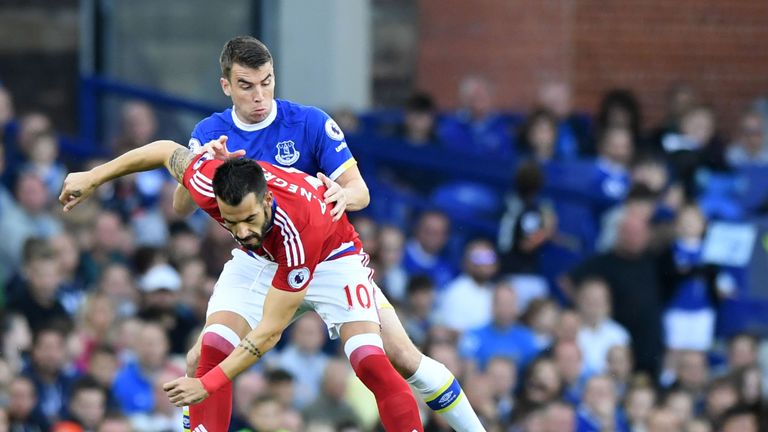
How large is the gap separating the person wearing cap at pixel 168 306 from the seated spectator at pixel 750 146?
17.6ft

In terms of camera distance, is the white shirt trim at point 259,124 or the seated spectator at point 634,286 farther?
the seated spectator at point 634,286

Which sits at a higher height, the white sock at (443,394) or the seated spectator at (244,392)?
the white sock at (443,394)

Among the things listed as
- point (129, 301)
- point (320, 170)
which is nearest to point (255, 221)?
point (320, 170)

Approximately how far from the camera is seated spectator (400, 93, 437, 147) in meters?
14.5

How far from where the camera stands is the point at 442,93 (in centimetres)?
1680

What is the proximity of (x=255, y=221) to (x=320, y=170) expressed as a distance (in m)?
0.86

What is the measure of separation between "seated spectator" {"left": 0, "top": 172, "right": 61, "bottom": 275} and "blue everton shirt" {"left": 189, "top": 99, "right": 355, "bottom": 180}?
404 centimetres

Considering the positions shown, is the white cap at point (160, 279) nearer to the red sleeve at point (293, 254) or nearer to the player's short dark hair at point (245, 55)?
the player's short dark hair at point (245, 55)

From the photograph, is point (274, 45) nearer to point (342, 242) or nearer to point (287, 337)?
point (287, 337)

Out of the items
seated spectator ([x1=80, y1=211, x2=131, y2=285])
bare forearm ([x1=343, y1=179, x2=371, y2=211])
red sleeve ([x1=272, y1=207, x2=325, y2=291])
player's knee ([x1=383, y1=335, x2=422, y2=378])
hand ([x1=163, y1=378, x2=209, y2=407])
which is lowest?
seated spectator ([x1=80, y1=211, x2=131, y2=285])

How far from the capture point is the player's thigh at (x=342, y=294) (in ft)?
26.7

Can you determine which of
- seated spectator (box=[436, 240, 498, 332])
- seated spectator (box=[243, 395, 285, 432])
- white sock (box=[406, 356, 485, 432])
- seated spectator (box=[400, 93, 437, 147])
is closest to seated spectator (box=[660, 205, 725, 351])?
seated spectator (box=[436, 240, 498, 332])

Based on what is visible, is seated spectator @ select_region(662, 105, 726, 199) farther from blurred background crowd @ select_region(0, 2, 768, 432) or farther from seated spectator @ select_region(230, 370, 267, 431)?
seated spectator @ select_region(230, 370, 267, 431)

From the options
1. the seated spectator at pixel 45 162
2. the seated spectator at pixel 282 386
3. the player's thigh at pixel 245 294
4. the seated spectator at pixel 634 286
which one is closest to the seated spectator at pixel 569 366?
the seated spectator at pixel 634 286
